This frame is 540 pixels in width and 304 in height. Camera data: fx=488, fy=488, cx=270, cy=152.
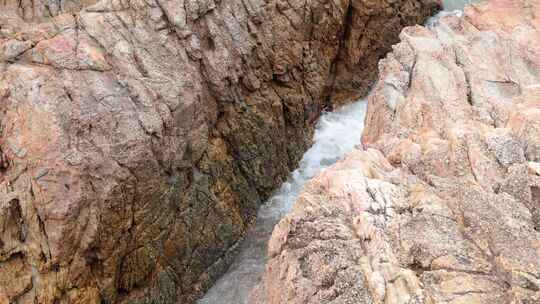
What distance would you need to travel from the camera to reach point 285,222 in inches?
419

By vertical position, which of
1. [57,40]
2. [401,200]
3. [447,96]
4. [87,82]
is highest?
[57,40]

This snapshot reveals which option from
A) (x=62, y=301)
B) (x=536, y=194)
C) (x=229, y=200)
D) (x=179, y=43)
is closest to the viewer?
(x=536, y=194)

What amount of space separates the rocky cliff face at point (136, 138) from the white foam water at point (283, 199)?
50 centimetres

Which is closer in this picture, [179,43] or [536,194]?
[536,194]

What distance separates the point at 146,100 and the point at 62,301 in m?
6.34

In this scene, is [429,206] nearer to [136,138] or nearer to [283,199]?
[136,138]

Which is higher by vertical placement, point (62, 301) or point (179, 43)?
point (179, 43)

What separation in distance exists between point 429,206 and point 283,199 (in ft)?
36.5

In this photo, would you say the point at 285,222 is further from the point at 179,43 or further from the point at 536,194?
the point at 179,43

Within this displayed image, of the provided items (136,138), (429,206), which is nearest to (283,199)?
(136,138)

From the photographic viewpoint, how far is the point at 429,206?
10.2 m

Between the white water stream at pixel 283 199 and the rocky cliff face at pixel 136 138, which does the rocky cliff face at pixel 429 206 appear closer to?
the white water stream at pixel 283 199

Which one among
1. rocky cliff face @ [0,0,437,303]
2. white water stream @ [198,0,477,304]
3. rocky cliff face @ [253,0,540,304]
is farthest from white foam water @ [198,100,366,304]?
rocky cliff face @ [253,0,540,304]

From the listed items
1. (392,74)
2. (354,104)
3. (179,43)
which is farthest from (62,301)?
(354,104)
